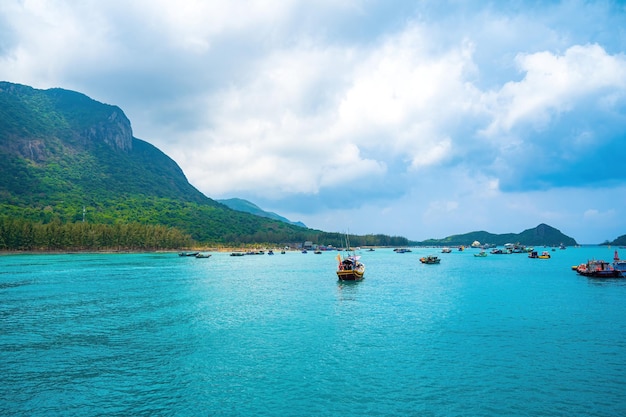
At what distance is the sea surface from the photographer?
870 inches

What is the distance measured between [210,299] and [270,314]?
17153 millimetres

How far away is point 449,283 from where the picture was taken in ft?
278

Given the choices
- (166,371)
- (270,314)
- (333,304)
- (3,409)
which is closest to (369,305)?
(333,304)

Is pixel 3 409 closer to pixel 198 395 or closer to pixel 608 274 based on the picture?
pixel 198 395

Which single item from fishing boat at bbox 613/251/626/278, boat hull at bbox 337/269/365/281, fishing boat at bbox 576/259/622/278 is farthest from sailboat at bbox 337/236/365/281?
fishing boat at bbox 613/251/626/278

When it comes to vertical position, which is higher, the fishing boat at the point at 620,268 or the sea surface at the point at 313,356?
the fishing boat at the point at 620,268

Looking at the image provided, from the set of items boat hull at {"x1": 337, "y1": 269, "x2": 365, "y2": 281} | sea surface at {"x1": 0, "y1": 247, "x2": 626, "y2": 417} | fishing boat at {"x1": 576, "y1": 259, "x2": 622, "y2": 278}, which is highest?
fishing boat at {"x1": 576, "y1": 259, "x2": 622, "y2": 278}

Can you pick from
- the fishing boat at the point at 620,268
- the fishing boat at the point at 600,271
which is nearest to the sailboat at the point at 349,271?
the fishing boat at the point at 600,271

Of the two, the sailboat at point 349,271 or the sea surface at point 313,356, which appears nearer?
the sea surface at point 313,356

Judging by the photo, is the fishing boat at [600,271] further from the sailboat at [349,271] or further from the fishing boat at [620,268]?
the sailboat at [349,271]

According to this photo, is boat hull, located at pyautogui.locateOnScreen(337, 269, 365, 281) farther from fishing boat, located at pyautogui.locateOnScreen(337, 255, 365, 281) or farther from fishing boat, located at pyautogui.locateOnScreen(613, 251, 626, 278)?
fishing boat, located at pyautogui.locateOnScreen(613, 251, 626, 278)

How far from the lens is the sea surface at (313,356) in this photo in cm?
2209

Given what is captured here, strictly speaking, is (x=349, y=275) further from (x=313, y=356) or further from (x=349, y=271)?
(x=313, y=356)

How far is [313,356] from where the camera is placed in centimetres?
3095
